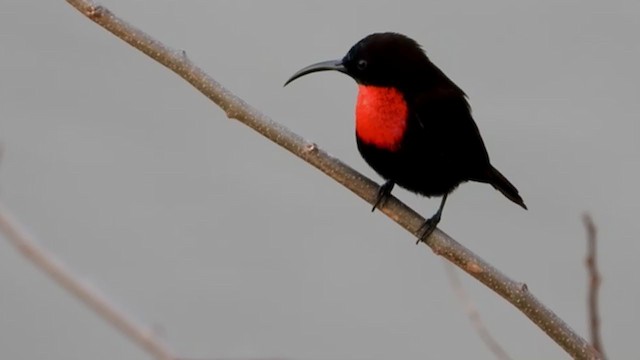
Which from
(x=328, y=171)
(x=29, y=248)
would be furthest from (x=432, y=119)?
(x=29, y=248)

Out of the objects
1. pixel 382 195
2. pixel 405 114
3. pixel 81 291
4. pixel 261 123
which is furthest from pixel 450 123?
pixel 81 291

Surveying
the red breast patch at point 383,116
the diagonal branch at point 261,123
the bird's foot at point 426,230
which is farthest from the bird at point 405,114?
the diagonal branch at point 261,123

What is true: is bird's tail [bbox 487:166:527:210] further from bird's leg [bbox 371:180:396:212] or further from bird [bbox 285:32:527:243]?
bird's leg [bbox 371:180:396:212]

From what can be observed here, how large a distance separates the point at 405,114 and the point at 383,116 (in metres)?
0.03

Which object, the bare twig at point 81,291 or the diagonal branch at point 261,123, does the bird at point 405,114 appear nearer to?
the diagonal branch at point 261,123

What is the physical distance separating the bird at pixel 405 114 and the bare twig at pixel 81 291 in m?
0.48

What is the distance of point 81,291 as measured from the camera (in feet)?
3.46

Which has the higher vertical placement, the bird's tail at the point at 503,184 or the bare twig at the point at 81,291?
the bird's tail at the point at 503,184

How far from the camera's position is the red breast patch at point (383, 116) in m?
1.42

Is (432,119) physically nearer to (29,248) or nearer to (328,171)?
(328,171)

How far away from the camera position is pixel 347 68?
4.84ft

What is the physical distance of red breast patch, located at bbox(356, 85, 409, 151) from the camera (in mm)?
1420

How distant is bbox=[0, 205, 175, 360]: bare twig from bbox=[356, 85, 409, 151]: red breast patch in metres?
0.49

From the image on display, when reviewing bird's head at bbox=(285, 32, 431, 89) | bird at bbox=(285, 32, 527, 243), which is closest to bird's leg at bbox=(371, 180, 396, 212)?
bird at bbox=(285, 32, 527, 243)
